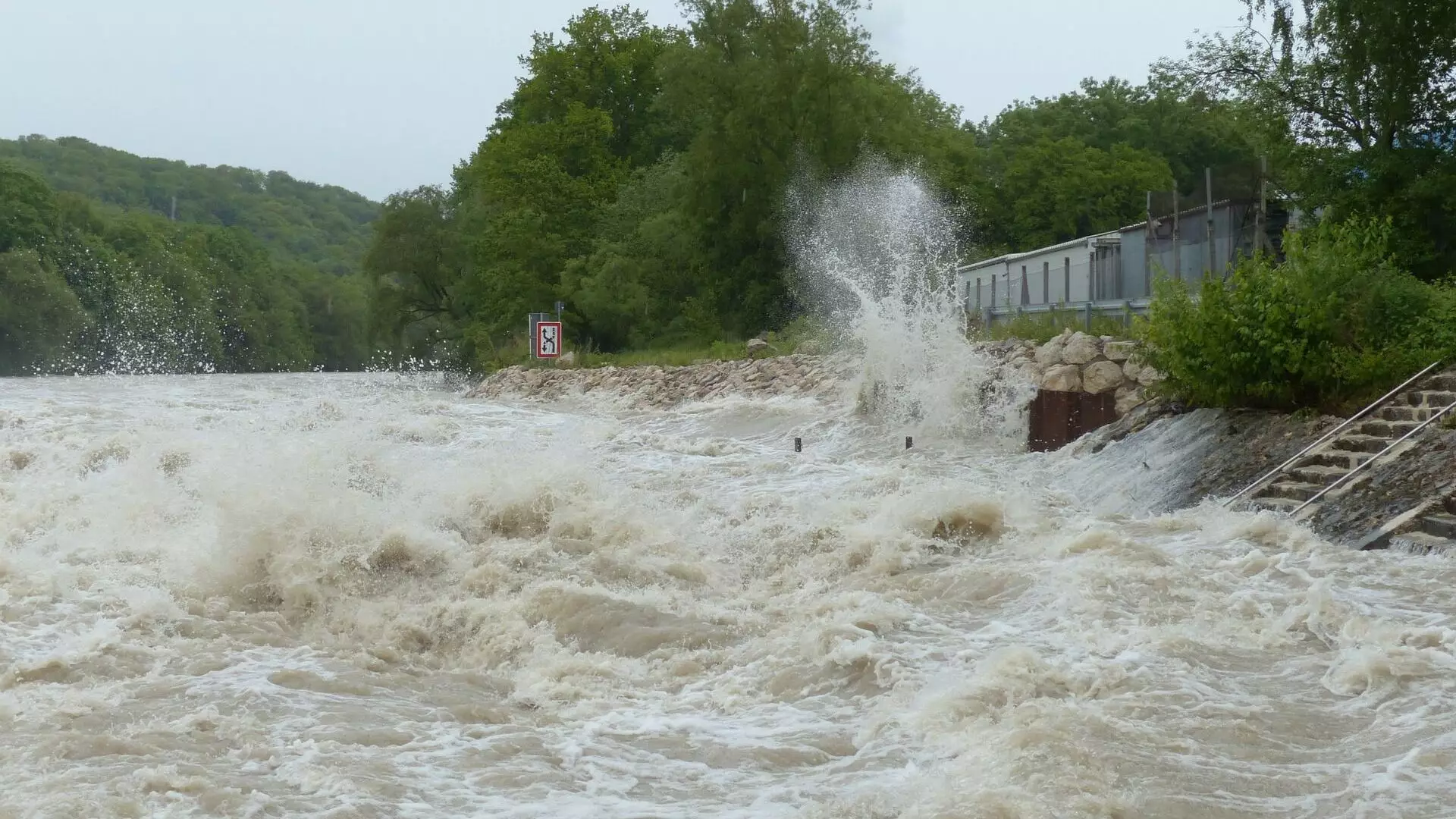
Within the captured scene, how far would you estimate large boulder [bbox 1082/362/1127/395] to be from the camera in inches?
720

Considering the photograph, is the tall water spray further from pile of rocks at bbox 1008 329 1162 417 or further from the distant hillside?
the distant hillside

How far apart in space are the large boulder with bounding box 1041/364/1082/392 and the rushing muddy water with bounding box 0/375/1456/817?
15.8 feet

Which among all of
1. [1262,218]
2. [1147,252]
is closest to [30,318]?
[1147,252]

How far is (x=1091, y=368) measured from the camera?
18891 millimetres

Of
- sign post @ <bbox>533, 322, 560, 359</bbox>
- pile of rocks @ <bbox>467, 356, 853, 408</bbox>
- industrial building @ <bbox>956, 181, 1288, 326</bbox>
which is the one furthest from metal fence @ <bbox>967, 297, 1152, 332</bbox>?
sign post @ <bbox>533, 322, 560, 359</bbox>

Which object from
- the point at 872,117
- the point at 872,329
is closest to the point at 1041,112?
the point at 872,117

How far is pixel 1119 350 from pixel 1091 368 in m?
0.53

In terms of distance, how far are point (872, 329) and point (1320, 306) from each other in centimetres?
1024

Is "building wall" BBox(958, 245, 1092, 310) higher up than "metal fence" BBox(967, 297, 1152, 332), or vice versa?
"building wall" BBox(958, 245, 1092, 310)

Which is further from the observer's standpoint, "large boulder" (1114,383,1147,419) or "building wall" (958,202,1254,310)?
"building wall" (958,202,1254,310)

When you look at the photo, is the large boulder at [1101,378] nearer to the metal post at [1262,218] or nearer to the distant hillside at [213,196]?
the metal post at [1262,218]

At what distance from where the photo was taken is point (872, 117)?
43.8 meters

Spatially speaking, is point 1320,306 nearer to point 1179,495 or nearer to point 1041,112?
point 1179,495

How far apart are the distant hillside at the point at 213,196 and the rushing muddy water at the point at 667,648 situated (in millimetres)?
116824
